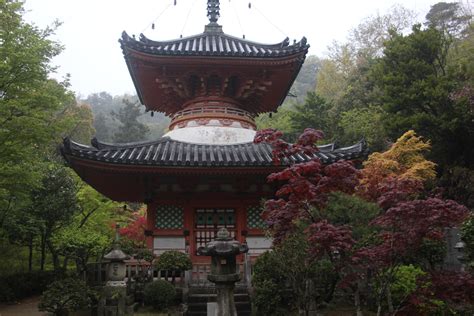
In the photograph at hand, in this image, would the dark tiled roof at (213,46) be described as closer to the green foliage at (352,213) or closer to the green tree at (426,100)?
the green foliage at (352,213)

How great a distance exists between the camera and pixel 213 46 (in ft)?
50.0

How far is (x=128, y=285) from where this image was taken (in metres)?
11.7

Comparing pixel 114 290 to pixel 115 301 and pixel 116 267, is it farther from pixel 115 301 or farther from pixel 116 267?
pixel 116 267

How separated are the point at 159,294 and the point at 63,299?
2478 mm

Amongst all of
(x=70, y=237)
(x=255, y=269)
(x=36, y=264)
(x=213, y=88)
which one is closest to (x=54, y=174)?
(x=70, y=237)

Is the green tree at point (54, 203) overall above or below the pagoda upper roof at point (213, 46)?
below

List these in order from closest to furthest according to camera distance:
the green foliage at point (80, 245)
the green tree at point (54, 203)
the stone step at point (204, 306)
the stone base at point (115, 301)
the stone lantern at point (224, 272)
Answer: the stone lantern at point (224, 272) < the stone base at point (115, 301) < the stone step at point (204, 306) < the green foliage at point (80, 245) < the green tree at point (54, 203)

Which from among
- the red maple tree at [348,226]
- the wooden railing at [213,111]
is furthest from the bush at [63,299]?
the wooden railing at [213,111]

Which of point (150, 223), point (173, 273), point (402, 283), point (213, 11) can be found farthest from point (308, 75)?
point (402, 283)

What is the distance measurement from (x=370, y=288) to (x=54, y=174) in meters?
15.2

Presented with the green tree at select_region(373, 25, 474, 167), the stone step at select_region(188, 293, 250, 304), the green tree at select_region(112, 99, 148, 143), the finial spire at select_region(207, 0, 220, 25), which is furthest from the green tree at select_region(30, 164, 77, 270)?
the green tree at select_region(112, 99, 148, 143)

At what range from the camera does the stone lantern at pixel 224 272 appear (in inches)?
291

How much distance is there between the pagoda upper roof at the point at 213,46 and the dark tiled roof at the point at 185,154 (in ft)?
9.29

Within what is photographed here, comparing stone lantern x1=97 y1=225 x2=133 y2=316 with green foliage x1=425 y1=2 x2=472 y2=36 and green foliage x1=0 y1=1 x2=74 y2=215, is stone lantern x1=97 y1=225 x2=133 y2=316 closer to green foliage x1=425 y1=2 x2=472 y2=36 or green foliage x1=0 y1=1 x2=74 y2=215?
green foliage x1=0 y1=1 x2=74 y2=215
